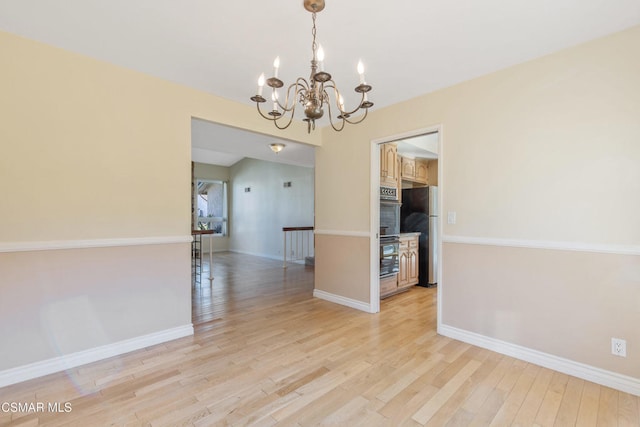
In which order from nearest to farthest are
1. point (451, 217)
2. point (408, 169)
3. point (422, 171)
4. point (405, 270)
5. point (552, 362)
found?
point (552, 362) → point (451, 217) → point (405, 270) → point (408, 169) → point (422, 171)

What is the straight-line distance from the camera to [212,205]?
10.3 m

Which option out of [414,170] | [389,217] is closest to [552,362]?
[389,217]

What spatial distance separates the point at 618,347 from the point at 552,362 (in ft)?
1.41

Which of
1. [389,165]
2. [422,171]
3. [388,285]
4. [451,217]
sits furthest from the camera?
[422,171]

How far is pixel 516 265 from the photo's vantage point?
2.46m

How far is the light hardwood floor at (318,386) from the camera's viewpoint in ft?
5.64

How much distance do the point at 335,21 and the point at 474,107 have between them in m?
1.59

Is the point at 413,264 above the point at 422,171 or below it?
below

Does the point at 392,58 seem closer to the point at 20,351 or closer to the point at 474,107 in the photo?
the point at 474,107

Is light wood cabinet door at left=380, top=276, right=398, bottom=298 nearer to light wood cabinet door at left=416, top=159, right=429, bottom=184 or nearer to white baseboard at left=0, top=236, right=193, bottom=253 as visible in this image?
light wood cabinet door at left=416, top=159, right=429, bottom=184

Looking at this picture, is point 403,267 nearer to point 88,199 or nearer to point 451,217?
point 451,217

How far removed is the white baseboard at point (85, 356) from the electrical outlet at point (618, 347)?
349 cm

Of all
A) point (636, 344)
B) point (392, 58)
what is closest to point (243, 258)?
point (392, 58)

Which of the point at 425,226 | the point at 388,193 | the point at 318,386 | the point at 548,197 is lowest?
the point at 318,386
